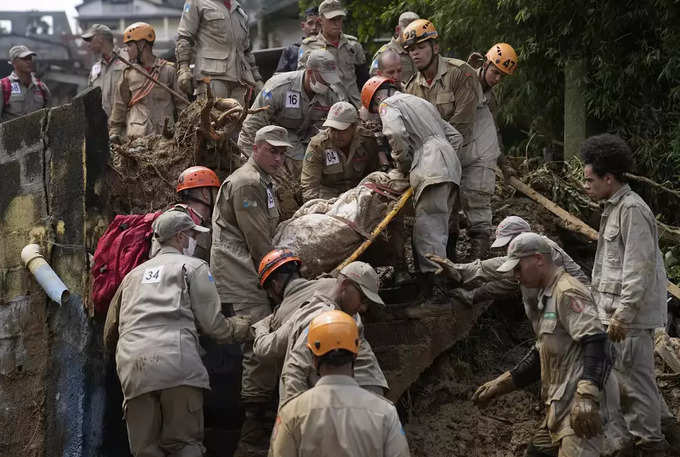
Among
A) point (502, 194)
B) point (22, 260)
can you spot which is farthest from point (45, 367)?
point (502, 194)

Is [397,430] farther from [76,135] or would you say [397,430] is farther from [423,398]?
[76,135]

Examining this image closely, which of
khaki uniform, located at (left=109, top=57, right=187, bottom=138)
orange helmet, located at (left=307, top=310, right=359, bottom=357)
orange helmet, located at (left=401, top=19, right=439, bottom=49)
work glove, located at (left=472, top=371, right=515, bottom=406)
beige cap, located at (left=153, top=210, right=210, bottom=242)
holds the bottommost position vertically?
work glove, located at (left=472, top=371, right=515, bottom=406)

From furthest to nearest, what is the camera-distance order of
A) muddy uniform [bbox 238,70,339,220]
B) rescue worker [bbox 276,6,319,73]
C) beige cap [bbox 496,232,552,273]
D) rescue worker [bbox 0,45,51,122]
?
rescue worker [bbox 0,45,51,122]
rescue worker [bbox 276,6,319,73]
muddy uniform [bbox 238,70,339,220]
beige cap [bbox 496,232,552,273]

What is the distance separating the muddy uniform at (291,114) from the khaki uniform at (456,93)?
123cm

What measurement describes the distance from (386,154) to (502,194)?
2.34 meters

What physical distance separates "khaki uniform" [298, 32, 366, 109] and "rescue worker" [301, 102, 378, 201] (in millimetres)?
1907

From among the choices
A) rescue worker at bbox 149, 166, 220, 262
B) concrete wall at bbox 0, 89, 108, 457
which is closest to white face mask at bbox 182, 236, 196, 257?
rescue worker at bbox 149, 166, 220, 262

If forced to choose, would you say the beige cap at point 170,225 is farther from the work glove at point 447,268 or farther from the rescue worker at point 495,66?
the rescue worker at point 495,66

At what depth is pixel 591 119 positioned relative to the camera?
46.0 ft

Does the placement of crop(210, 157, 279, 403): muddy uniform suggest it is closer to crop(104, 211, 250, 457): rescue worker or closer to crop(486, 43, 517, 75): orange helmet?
crop(104, 211, 250, 457): rescue worker

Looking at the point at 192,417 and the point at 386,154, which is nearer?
the point at 192,417

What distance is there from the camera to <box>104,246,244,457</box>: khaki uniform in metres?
6.14

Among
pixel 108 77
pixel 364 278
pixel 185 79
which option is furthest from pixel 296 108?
pixel 364 278

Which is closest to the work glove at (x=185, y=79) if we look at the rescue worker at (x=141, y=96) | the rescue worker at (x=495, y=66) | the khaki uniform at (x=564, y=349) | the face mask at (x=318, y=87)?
the rescue worker at (x=141, y=96)
